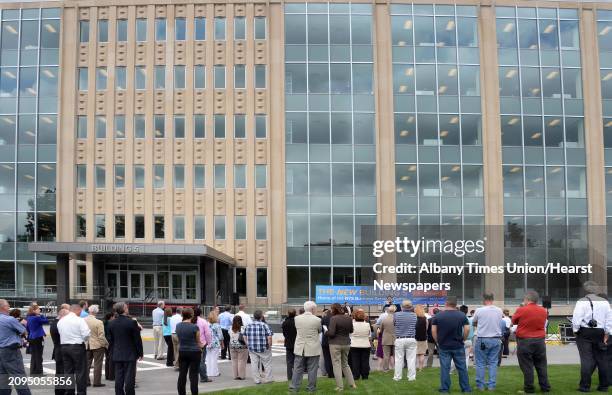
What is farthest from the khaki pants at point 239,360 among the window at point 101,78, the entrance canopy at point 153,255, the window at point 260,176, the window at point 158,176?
the window at point 101,78

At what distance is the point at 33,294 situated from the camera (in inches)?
1729

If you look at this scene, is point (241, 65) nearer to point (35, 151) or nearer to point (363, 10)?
point (363, 10)

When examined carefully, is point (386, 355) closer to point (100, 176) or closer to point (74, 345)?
point (74, 345)

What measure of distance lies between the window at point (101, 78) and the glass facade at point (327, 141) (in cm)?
1193

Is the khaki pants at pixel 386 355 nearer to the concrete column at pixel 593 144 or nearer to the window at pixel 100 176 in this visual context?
the concrete column at pixel 593 144

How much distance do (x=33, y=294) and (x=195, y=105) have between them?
15726 millimetres

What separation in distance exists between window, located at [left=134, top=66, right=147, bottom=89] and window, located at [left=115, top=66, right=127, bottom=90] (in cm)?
80

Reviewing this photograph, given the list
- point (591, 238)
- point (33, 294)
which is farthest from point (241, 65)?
point (591, 238)

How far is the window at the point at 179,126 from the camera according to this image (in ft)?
147

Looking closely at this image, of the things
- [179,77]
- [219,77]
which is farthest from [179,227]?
[219,77]

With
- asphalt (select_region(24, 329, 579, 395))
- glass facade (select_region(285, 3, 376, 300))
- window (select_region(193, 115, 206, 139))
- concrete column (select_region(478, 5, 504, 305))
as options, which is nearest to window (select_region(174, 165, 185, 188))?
window (select_region(193, 115, 206, 139))

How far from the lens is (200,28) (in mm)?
45438

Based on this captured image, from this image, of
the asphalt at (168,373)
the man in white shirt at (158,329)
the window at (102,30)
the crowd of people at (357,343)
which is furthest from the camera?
the window at (102,30)

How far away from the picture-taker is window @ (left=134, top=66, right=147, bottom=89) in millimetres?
45219
